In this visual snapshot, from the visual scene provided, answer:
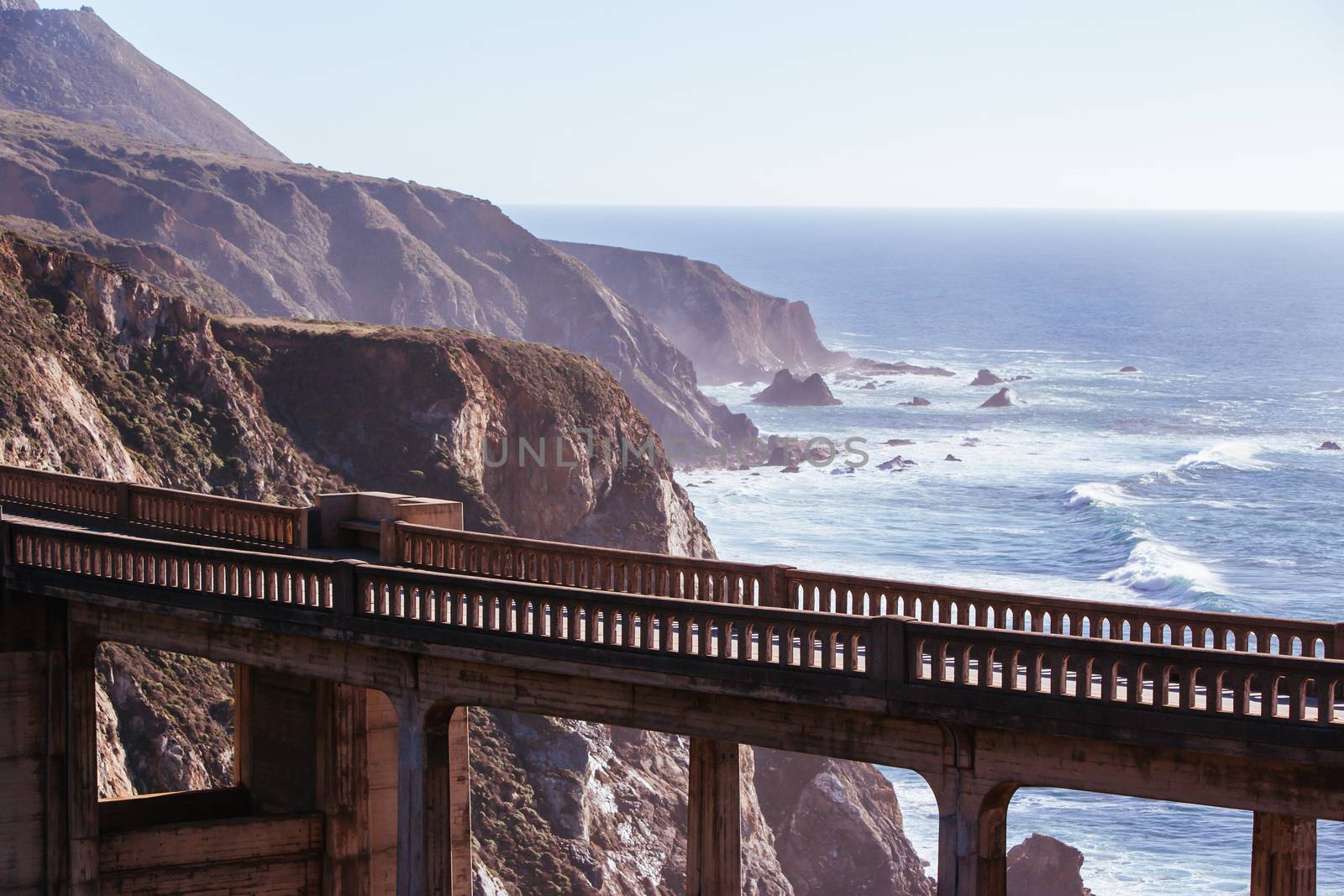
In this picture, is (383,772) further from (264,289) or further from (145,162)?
(145,162)

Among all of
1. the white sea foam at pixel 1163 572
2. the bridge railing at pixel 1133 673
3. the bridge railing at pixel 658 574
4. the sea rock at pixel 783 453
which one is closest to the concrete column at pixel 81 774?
the bridge railing at pixel 658 574

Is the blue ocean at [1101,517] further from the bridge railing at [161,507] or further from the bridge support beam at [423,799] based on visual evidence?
the bridge support beam at [423,799]

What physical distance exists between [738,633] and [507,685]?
127 inches

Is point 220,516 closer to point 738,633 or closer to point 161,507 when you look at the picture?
point 161,507

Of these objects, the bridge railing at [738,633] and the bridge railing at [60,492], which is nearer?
the bridge railing at [738,633]

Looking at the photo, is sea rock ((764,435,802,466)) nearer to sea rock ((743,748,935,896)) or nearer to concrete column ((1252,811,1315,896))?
sea rock ((743,748,935,896))

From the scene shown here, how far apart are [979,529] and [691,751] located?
97.3 meters

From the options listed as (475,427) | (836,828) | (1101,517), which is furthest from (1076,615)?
(1101,517)

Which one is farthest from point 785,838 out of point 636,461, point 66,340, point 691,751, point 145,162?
point 145,162

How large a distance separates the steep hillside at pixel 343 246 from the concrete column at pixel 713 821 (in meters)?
130

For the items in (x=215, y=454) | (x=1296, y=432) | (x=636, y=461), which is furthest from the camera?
(x=1296, y=432)

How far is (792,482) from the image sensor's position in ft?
464

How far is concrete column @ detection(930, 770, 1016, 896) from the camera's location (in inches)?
719

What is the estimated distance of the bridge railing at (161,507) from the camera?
25.7 metres
